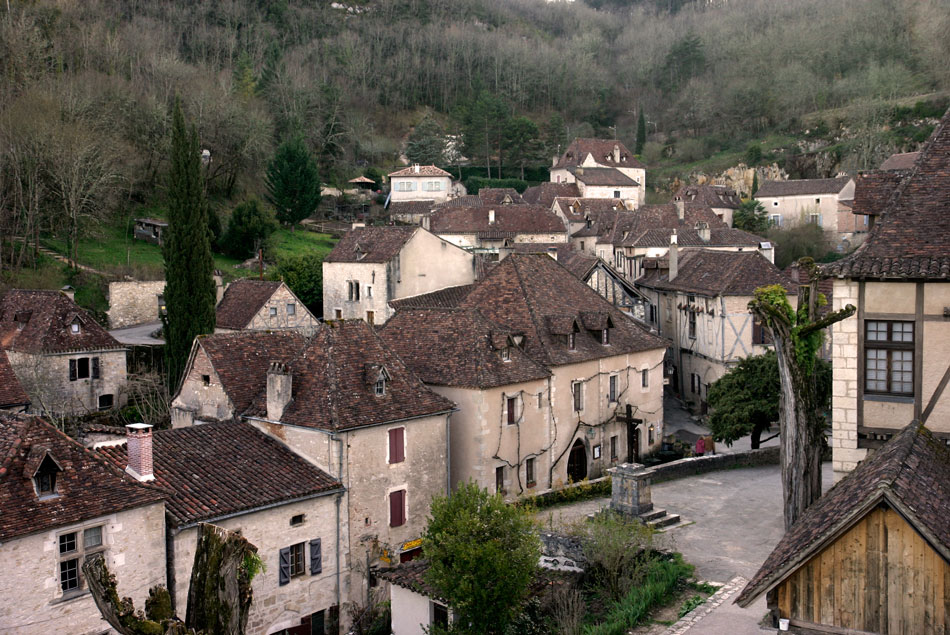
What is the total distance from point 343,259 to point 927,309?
34.4m

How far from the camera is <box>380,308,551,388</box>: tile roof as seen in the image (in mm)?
28656

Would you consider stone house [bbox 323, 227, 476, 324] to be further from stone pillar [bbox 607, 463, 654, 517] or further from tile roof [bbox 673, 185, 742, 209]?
tile roof [bbox 673, 185, 742, 209]

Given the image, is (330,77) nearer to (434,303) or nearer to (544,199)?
(544,199)

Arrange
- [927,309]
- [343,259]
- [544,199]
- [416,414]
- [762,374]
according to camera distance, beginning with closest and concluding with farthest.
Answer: [927,309], [416,414], [762,374], [343,259], [544,199]

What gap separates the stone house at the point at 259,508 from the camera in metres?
20.7

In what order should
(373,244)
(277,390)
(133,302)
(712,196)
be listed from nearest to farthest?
(277,390), (373,244), (133,302), (712,196)

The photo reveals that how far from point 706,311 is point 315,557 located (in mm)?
26196

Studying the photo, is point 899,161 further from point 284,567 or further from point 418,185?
point 284,567

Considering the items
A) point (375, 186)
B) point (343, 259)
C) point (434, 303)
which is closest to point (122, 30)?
point (375, 186)

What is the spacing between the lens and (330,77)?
110m

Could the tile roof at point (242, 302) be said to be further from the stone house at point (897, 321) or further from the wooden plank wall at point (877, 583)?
the wooden plank wall at point (877, 583)

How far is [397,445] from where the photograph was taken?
25.5 meters

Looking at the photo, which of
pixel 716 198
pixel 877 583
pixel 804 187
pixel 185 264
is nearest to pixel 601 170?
pixel 716 198

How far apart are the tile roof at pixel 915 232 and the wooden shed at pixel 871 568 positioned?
16.7 ft
